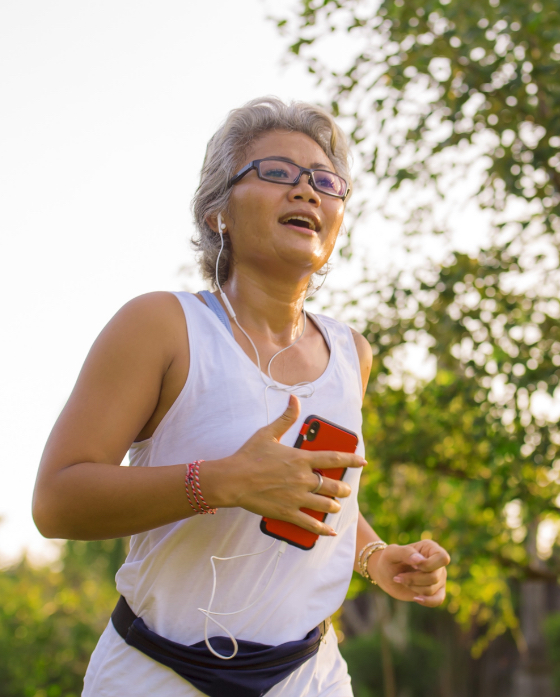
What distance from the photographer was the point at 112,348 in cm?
146

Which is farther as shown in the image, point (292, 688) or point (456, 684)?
point (456, 684)

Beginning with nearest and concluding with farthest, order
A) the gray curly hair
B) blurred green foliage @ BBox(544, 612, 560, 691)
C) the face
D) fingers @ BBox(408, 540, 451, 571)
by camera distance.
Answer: fingers @ BBox(408, 540, 451, 571) < the face < the gray curly hair < blurred green foliage @ BBox(544, 612, 560, 691)

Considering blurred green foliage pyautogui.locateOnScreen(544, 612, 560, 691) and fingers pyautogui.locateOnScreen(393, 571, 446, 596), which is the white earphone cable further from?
blurred green foliage pyautogui.locateOnScreen(544, 612, 560, 691)

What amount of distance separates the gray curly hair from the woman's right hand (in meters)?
0.87

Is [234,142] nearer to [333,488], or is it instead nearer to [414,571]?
[333,488]

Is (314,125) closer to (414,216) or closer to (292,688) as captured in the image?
(292,688)

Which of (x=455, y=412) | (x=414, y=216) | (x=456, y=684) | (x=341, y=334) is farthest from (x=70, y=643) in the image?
(x=456, y=684)

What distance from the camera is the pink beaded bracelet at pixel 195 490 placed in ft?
4.27

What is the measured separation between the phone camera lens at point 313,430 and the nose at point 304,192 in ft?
2.07

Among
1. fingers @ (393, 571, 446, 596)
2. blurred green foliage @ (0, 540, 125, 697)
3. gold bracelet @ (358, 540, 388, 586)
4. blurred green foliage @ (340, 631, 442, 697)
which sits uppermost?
fingers @ (393, 571, 446, 596)

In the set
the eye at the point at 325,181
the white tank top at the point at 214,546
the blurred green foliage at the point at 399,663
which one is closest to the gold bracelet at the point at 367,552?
the white tank top at the point at 214,546

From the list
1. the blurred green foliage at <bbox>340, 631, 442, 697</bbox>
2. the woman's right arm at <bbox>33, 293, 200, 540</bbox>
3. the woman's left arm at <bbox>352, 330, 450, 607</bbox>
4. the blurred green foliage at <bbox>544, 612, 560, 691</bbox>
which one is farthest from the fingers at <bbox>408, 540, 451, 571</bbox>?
the blurred green foliage at <bbox>340, 631, 442, 697</bbox>

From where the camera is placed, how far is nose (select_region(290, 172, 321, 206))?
183 centimetres

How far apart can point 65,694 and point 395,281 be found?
794 centimetres
